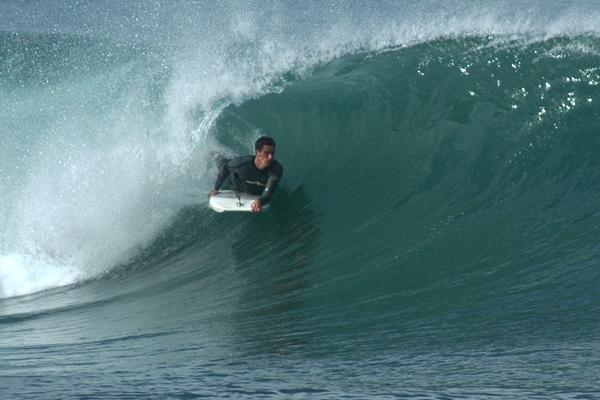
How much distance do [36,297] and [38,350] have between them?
3.15 meters

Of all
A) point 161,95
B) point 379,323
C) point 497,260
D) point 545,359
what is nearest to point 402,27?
point 161,95

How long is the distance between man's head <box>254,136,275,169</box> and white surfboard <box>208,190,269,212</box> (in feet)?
1.92

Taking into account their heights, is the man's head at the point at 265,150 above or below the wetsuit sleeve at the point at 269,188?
above

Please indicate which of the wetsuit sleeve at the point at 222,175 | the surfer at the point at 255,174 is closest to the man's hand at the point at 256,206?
the surfer at the point at 255,174

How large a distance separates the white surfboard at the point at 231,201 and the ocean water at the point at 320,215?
1.09 feet

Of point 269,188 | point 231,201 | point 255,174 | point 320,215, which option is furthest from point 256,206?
point 320,215

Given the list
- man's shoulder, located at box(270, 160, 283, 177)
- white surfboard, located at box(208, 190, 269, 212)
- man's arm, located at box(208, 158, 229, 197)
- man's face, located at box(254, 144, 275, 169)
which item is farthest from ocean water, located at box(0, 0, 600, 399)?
man's face, located at box(254, 144, 275, 169)

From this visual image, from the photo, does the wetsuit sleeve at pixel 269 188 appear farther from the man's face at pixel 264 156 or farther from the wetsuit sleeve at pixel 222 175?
the wetsuit sleeve at pixel 222 175

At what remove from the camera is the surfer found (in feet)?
33.2

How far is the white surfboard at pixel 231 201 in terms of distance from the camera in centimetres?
1048

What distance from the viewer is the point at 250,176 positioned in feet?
34.3

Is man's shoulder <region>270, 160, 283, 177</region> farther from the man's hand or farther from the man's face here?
the man's hand

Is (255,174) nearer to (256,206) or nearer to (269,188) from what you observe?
(269,188)

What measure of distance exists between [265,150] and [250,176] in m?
0.64
